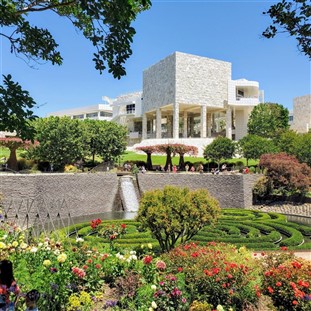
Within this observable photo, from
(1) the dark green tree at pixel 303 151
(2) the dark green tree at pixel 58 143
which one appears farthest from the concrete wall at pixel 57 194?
(1) the dark green tree at pixel 303 151

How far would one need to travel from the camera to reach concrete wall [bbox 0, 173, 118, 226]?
18422 millimetres

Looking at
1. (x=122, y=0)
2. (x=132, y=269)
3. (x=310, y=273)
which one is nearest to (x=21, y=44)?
(x=122, y=0)

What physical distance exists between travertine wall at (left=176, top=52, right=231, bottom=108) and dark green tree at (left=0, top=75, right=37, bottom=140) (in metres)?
52.5

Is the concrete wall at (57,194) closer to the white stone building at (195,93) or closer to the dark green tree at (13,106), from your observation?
the dark green tree at (13,106)

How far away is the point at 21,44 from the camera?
150 inches

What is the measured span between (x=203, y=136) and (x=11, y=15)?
179ft

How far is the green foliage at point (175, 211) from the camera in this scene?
32.1 feet

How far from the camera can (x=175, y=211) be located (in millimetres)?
10000

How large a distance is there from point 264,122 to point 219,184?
31366 millimetres

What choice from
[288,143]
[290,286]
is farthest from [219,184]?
[290,286]

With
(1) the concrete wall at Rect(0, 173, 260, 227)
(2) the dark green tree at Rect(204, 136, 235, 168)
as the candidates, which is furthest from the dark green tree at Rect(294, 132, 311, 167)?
(2) the dark green tree at Rect(204, 136, 235, 168)

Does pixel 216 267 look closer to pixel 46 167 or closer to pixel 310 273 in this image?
pixel 310 273

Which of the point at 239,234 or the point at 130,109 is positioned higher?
the point at 130,109

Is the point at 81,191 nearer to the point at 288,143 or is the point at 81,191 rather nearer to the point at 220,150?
the point at 220,150
